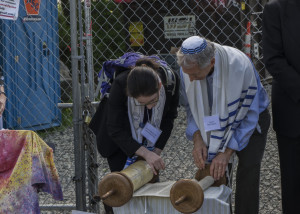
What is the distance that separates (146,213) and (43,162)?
0.99 m

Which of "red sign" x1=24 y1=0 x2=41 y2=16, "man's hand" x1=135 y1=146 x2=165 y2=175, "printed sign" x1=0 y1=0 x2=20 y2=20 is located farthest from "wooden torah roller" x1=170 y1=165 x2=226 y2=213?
"red sign" x1=24 y1=0 x2=41 y2=16

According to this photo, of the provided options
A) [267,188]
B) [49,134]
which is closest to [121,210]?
[267,188]

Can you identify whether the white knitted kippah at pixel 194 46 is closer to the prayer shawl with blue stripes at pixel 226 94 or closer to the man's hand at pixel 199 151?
the prayer shawl with blue stripes at pixel 226 94

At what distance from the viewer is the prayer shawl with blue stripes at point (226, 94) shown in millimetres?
3219

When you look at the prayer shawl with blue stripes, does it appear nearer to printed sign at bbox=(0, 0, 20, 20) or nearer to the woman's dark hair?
the woman's dark hair

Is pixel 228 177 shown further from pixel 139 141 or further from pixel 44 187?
pixel 44 187

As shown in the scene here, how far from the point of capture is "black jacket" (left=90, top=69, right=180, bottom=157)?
133 inches

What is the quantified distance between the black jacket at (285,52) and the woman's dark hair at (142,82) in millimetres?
716

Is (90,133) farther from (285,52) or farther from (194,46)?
(285,52)

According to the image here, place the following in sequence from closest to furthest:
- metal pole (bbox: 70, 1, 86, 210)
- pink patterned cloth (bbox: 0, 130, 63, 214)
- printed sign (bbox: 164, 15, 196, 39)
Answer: pink patterned cloth (bbox: 0, 130, 63, 214) < metal pole (bbox: 70, 1, 86, 210) < printed sign (bbox: 164, 15, 196, 39)

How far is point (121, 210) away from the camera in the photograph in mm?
3012

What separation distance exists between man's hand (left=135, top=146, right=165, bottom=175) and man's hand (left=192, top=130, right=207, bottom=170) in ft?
0.67

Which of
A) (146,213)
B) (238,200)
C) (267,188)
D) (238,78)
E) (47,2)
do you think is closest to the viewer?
(146,213)

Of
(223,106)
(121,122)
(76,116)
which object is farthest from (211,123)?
(76,116)
